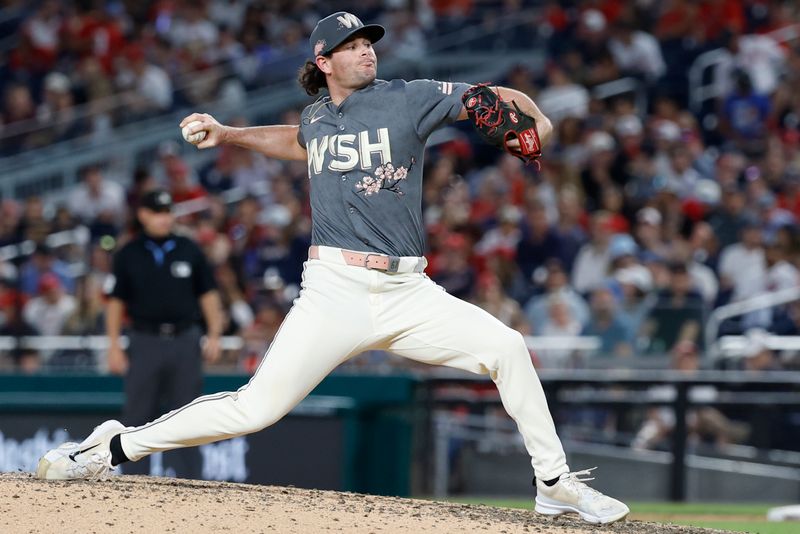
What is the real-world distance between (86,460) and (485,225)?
7.95 meters

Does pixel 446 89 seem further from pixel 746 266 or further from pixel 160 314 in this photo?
pixel 746 266

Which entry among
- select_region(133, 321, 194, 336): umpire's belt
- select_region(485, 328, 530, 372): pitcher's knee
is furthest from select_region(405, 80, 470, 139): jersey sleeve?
select_region(133, 321, 194, 336): umpire's belt

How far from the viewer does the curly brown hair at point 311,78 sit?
5.82 meters

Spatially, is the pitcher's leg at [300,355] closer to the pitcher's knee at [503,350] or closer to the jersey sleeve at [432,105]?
the pitcher's knee at [503,350]

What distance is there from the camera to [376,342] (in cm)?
551

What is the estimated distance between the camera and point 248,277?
12898 mm

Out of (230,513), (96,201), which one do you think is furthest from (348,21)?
(96,201)

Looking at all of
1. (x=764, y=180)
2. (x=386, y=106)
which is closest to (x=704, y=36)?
(x=764, y=180)

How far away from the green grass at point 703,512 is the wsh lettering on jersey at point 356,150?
125 inches

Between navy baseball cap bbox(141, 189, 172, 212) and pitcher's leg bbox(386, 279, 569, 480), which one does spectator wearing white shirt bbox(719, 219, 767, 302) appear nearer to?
navy baseball cap bbox(141, 189, 172, 212)

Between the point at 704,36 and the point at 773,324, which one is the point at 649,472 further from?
the point at 704,36

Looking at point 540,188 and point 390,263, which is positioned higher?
point 540,188

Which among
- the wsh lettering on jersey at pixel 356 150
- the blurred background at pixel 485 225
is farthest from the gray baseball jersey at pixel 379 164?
the blurred background at pixel 485 225

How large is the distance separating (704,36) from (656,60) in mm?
726
